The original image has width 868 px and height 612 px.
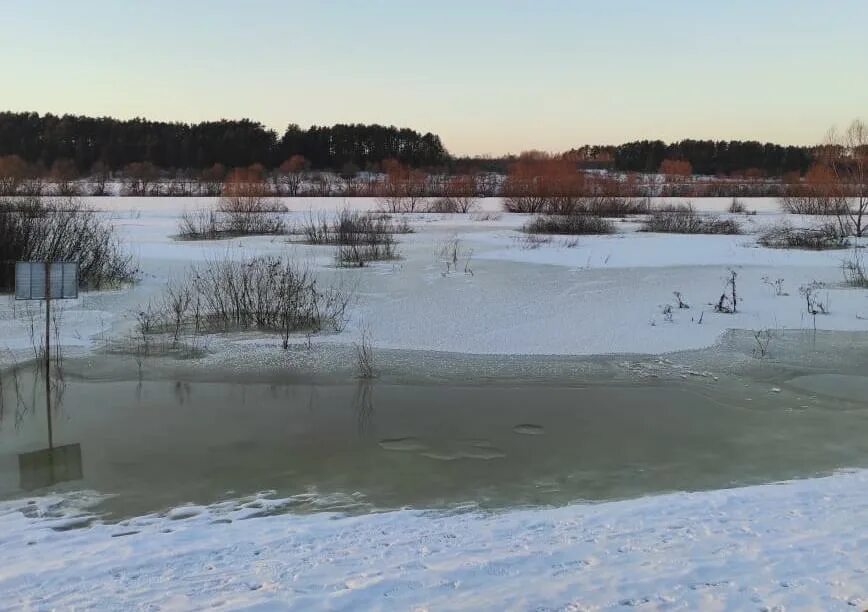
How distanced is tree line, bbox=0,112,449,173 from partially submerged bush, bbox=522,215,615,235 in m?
63.6

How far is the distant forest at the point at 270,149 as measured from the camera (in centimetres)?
8431

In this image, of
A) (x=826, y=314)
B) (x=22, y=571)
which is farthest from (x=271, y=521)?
(x=826, y=314)

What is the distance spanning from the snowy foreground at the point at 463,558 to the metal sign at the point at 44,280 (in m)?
3.97

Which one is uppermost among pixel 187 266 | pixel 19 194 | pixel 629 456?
pixel 19 194

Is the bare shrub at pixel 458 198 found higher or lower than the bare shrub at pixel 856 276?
higher

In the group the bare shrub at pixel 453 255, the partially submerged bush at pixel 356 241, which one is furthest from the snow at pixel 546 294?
the partially submerged bush at pixel 356 241

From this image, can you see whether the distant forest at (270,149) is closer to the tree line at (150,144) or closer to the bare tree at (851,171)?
the tree line at (150,144)

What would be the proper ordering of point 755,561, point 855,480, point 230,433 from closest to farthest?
point 755,561 < point 855,480 < point 230,433

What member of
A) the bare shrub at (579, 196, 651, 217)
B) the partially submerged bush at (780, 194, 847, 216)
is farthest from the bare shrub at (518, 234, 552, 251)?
the partially submerged bush at (780, 194, 847, 216)

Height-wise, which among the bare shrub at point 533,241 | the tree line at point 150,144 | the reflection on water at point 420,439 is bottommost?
the reflection on water at point 420,439

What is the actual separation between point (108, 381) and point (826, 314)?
930 cm

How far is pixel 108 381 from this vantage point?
23.6 feet

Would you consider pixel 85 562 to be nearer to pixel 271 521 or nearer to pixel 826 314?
pixel 271 521

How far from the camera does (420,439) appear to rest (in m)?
5.58
